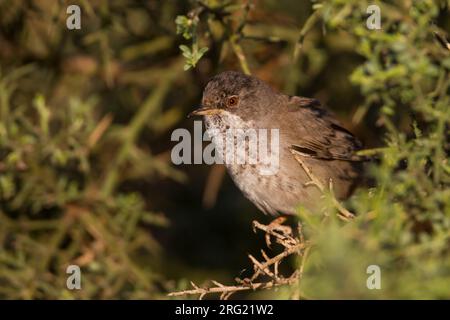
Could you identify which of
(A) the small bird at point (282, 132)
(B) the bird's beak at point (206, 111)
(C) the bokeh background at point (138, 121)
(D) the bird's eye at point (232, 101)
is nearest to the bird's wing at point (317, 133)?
(A) the small bird at point (282, 132)

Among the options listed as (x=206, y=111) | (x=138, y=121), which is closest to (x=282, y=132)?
(x=206, y=111)

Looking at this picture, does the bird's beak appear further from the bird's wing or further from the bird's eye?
the bird's wing

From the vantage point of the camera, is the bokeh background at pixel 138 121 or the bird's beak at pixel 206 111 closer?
→ the bokeh background at pixel 138 121

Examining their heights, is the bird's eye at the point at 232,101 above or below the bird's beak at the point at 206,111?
above

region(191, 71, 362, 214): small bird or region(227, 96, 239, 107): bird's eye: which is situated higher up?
region(227, 96, 239, 107): bird's eye

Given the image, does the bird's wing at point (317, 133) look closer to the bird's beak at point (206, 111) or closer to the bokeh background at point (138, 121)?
the bokeh background at point (138, 121)

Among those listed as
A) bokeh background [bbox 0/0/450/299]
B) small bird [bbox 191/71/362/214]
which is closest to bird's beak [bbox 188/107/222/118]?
small bird [bbox 191/71/362/214]
